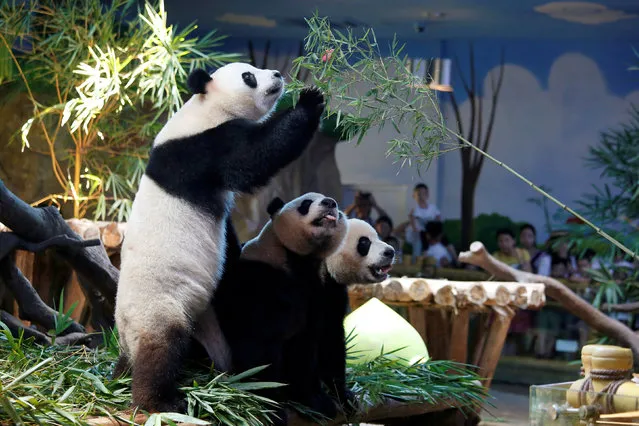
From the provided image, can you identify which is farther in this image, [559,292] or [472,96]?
[472,96]

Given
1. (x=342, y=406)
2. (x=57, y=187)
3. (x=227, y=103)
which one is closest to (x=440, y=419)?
(x=342, y=406)

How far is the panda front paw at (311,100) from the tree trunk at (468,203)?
7949 millimetres

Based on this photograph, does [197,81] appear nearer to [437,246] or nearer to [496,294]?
[496,294]

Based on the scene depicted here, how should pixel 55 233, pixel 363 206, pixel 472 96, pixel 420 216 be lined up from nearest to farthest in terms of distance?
pixel 55 233, pixel 420 216, pixel 363 206, pixel 472 96

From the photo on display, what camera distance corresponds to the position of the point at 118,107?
5.40 meters

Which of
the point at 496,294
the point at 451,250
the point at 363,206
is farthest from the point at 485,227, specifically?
the point at 496,294

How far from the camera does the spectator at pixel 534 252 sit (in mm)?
8670

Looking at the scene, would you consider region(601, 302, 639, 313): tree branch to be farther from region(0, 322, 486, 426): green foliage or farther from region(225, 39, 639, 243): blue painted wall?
region(0, 322, 486, 426): green foliage

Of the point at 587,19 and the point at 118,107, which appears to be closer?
the point at 118,107

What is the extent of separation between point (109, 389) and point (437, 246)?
754cm

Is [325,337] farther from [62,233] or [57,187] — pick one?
[57,187]

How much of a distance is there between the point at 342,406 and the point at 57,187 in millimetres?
6303

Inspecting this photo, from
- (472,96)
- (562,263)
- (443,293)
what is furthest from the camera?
(472,96)

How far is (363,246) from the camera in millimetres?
2258
